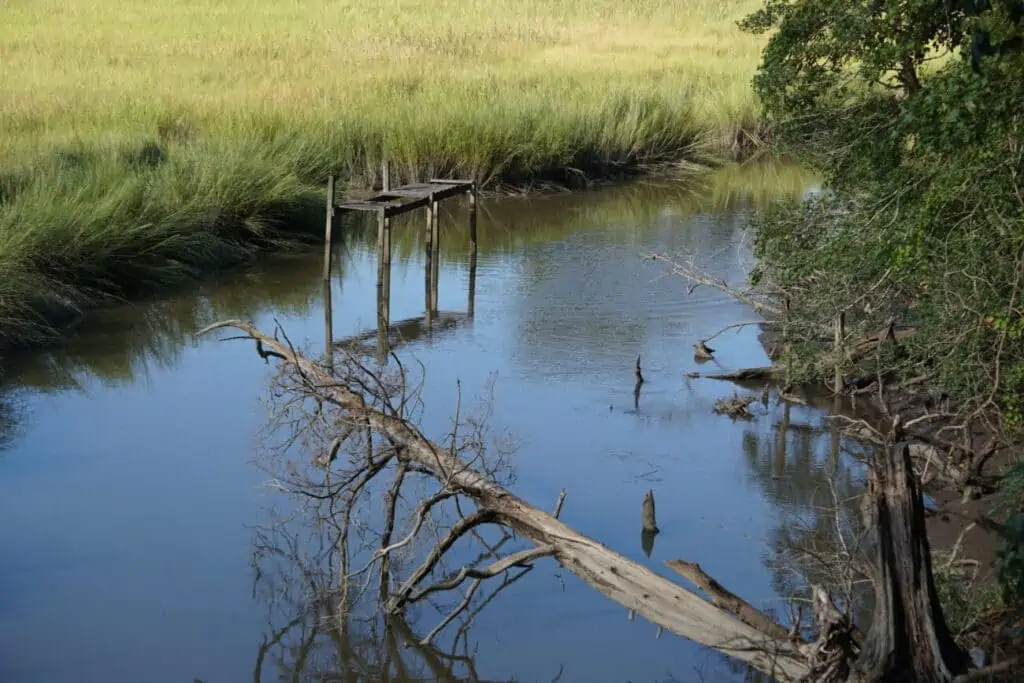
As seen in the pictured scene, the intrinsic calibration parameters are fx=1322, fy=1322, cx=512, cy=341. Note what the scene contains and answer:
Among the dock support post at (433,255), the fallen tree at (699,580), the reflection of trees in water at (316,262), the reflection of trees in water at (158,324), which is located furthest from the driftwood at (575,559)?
the dock support post at (433,255)

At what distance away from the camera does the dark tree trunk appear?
419 cm

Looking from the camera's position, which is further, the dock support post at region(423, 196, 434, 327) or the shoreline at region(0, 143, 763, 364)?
the dock support post at region(423, 196, 434, 327)

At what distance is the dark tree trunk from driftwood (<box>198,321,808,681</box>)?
32cm

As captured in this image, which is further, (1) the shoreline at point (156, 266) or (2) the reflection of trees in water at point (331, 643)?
(1) the shoreline at point (156, 266)

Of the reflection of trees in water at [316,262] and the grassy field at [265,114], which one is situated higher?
the grassy field at [265,114]

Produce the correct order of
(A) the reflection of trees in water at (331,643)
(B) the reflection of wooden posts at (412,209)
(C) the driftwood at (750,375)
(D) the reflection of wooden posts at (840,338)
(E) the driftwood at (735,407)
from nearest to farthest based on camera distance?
1. (A) the reflection of trees in water at (331,643)
2. (D) the reflection of wooden posts at (840,338)
3. (E) the driftwood at (735,407)
4. (C) the driftwood at (750,375)
5. (B) the reflection of wooden posts at (412,209)

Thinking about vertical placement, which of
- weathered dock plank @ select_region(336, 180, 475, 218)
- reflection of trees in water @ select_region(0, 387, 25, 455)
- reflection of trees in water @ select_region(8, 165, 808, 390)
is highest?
weathered dock plank @ select_region(336, 180, 475, 218)

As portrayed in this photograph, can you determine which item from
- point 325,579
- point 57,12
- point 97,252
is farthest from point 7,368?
point 57,12

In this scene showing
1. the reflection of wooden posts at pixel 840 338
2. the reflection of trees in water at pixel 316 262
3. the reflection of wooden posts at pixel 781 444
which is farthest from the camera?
the reflection of trees in water at pixel 316 262

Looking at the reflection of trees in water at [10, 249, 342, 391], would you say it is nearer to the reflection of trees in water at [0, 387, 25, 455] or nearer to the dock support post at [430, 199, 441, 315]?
the reflection of trees in water at [0, 387, 25, 455]

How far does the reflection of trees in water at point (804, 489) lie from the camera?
618cm

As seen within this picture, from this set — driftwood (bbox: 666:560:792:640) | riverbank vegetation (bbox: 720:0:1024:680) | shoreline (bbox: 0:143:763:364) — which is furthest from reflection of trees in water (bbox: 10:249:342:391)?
driftwood (bbox: 666:560:792:640)

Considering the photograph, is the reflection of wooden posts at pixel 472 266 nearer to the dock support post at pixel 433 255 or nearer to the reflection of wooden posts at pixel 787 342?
the dock support post at pixel 433 255

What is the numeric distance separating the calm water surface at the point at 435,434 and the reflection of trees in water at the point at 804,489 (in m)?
0.02
